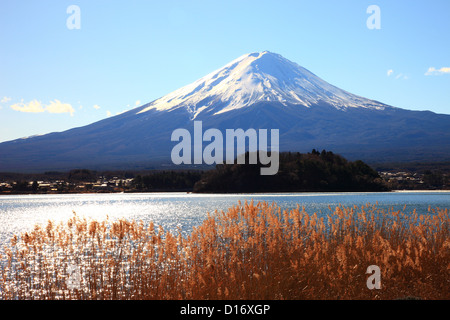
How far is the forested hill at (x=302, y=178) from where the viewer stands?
294 feet

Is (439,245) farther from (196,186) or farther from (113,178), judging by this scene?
(113,178)

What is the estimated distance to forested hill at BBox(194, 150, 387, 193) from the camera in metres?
89.7

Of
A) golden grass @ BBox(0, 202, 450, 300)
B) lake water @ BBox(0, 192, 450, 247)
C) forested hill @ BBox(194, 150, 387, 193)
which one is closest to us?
golden grass @ BBox(0, 202, 450, 300)

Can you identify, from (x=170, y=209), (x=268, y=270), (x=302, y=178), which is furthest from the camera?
(x=302, y=178)

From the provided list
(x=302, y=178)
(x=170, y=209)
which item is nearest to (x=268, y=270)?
(x=170, y=209)

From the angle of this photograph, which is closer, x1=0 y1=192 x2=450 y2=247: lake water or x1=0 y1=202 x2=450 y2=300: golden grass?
x1=0 y1=202 x2=450 y2=300: golden grass

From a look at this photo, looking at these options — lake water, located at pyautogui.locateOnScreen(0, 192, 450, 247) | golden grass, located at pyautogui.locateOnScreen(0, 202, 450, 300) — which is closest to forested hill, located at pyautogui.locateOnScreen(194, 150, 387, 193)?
lake water, located at pyautogui.locateOnScreen(0, 192, 450, 247)

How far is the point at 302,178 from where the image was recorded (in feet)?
297

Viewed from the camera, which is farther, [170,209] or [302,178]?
[302,178]

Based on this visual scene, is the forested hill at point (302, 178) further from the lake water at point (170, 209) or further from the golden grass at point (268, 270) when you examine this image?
the golden grass at point (268, 270)

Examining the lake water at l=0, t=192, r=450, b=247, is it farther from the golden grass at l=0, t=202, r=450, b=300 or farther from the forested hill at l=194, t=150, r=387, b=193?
the forested hill at l=194, t=150, r=387, b=193

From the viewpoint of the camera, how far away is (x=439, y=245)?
47.1ft

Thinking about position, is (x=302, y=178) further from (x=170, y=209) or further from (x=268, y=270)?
(x=268, y=270)

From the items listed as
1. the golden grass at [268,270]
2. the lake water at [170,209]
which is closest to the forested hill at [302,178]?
the lake water at [170,209]
